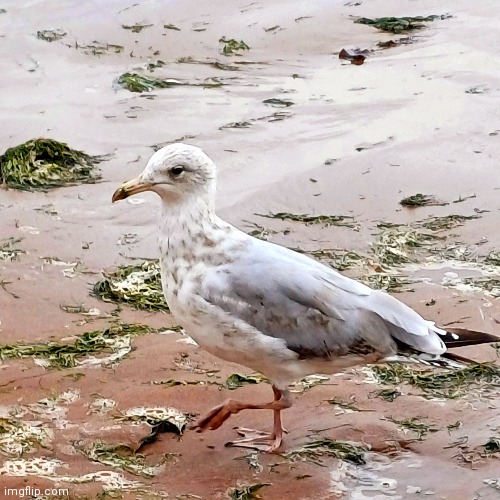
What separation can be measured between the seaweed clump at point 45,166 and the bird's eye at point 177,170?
313 cm

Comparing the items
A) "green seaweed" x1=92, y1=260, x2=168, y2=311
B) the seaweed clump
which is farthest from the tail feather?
the seaweed clump

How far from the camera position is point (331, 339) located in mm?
5188

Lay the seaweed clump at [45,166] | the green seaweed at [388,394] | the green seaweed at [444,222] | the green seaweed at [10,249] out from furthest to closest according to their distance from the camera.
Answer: the seaweed clump at [45,166], the green seaweed at [444,222], the green seaweed at [10,249], the green seaweed at [388,394]

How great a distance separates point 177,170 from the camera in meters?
5.27

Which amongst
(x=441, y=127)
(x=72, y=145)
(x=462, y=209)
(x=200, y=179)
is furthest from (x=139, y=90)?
(x=200, y=179)

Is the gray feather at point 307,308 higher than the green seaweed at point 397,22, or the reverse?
the green seaweed at point 397,22

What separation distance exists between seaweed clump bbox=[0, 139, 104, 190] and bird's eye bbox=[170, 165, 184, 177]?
3.13 metres

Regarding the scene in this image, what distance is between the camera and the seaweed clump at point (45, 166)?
326 inches

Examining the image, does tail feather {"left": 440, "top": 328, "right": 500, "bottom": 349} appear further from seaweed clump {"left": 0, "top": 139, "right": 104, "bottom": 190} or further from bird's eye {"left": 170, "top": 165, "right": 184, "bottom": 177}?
seaweed clump {"left": 0, "top": 139, "right": 104, "bottom": 190}

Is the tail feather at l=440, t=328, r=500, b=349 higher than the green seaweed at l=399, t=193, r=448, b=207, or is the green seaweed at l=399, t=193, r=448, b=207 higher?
the tail feather at l=440, t=328, r=500, b=349

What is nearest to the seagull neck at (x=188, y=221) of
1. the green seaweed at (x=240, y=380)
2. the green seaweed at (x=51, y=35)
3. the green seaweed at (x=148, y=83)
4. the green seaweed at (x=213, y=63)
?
the green seaweed at (x=240, y=380)

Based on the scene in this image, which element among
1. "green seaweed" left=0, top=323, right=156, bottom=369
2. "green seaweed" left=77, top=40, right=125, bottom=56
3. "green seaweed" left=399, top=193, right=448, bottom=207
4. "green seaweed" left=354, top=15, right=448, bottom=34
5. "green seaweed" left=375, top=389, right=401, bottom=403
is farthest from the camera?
"green seaweed" left=354, top=15, right=448, bottom=34

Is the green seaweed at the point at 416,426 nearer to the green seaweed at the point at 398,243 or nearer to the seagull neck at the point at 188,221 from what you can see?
the seagull neck at the point at 188,221

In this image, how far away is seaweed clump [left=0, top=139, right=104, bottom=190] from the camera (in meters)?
8.27
